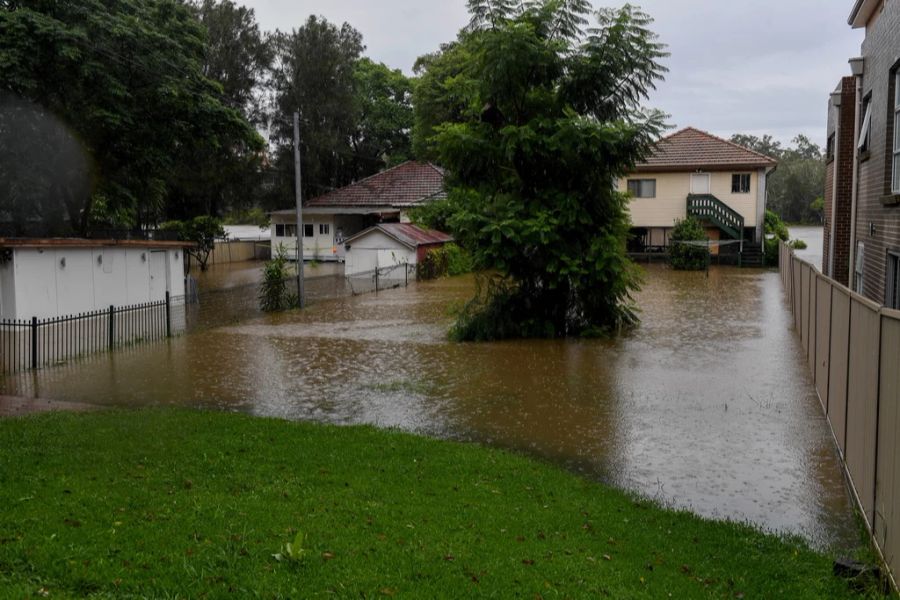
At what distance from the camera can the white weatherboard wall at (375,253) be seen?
3678 cm

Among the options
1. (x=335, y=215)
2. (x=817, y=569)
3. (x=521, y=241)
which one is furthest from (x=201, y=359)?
(x=335, y=215)

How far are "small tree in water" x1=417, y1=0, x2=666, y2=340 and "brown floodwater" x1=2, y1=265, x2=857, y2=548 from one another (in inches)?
53.0

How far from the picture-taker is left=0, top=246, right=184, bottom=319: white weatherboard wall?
20.9 m

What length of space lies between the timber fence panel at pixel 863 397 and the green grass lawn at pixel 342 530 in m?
0.97

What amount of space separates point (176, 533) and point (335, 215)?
44.2m

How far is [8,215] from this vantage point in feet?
94.4

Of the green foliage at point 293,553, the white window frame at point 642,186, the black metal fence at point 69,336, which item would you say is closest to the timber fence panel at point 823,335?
the green foliage at point 293,553

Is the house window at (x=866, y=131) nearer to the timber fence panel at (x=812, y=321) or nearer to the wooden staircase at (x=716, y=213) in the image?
the timber fence panel at (x=812, y=321)

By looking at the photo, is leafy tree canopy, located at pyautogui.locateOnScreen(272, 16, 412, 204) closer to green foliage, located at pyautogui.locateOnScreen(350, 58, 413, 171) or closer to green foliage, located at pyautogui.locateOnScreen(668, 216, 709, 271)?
green foliage, located at pyautogui.locateOnScreen(350, 58, 413, 171)

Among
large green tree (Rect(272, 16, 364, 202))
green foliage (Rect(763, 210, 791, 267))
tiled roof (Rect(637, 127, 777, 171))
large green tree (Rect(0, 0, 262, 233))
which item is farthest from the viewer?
large green tree (Rect(272, 16, 364, 202))

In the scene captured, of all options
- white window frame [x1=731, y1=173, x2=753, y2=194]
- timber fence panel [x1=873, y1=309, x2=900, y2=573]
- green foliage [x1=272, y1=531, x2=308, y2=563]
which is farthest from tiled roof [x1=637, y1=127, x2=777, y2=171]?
green foliage [x1=272, y1=531, x2=308, y2=563]

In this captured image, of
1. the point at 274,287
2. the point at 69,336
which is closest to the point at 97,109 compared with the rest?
the point at 274,287

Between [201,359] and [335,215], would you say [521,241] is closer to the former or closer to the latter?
[201,359]

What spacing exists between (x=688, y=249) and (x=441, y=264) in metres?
12.3
